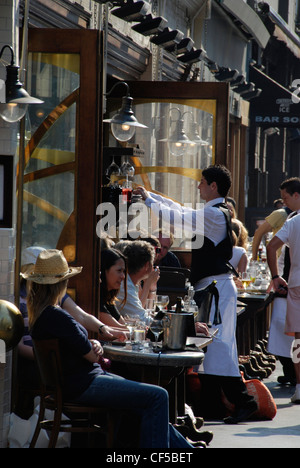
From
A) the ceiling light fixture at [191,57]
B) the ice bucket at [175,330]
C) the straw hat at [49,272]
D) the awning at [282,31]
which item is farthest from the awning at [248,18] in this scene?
the straw hat at [49,272]

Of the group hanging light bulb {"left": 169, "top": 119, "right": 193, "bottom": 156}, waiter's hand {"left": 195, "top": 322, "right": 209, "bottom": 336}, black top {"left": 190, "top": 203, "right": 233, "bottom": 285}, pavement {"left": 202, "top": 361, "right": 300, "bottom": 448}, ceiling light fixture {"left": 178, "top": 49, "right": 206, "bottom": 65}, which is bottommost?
pavement {"left": 202, "top": 361, "right": 300, "bottom": 448}

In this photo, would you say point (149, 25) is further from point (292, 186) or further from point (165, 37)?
point (292, 186)

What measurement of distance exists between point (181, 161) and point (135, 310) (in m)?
3.91

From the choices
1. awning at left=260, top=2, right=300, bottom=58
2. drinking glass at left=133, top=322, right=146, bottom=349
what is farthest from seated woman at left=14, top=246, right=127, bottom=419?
awning at left=260, top=2, right=300, bottom=58

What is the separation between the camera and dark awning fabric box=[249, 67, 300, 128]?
22328 mm

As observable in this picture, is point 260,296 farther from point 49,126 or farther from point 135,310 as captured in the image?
point 49,126

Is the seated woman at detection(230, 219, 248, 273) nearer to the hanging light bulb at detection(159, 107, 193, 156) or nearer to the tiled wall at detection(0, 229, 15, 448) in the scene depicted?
the hanging light bulb at detection(159, 107, 193, 156)

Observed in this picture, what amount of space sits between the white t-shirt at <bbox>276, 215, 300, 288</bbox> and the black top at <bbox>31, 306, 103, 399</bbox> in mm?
3718

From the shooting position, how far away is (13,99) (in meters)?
5.86

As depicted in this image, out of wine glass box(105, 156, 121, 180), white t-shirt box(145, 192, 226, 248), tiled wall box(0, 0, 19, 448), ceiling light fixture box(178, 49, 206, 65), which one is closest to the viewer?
tiled wall box(0, 0, 19, 448)

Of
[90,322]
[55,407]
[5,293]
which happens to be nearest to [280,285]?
[90,322]

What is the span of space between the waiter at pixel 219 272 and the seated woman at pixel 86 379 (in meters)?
2.27

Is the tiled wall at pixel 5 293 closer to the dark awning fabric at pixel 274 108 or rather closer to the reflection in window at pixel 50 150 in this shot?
the reflection in window at pixel 50 150

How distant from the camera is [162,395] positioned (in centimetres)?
573
